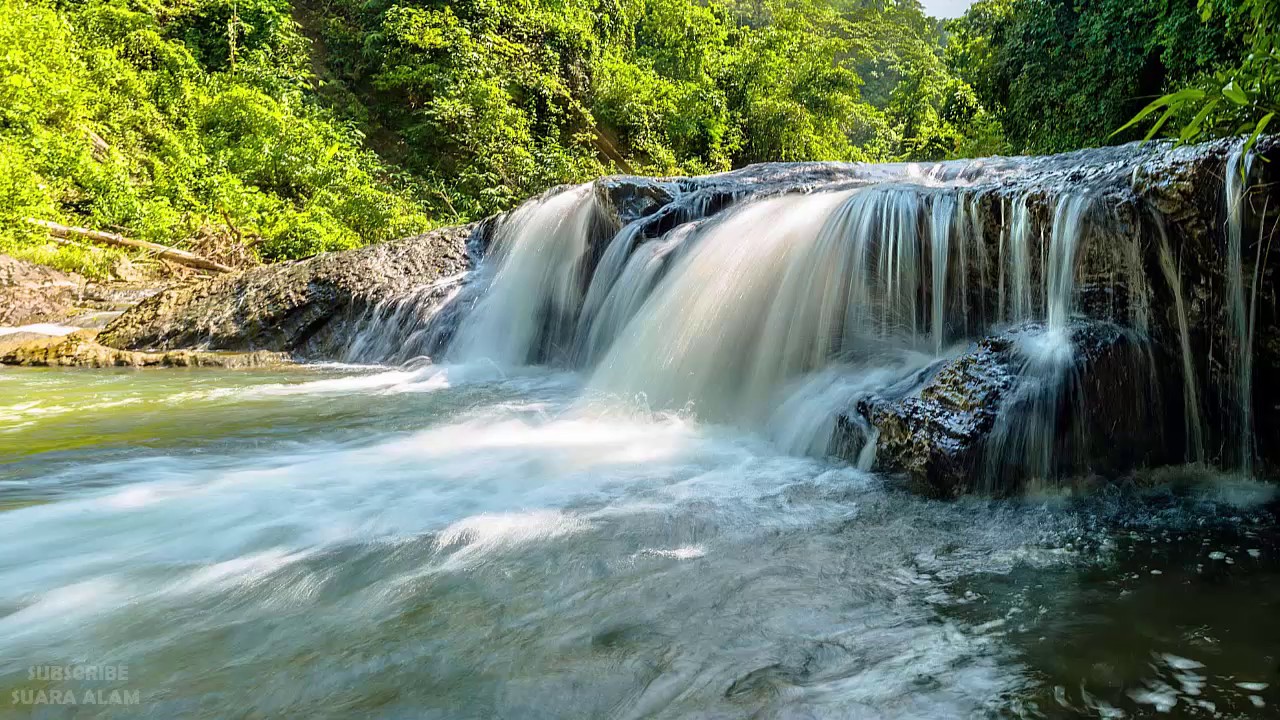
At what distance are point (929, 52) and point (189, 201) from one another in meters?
27.2

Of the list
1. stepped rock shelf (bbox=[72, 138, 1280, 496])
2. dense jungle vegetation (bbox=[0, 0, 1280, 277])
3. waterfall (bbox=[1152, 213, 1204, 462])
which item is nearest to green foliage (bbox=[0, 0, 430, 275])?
dense jungle vegetation (bbox=[0, 0, 1280, 277])

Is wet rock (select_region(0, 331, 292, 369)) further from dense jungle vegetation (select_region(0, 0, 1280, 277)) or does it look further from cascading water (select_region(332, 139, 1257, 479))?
dense jungle vegetation (select_region(0, 0, 1280, 277))

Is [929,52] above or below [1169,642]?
above

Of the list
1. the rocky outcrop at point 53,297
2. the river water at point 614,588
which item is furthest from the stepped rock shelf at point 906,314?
the rocky outcrop at point 53,297

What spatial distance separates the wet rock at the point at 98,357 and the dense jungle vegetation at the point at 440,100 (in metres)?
2.63

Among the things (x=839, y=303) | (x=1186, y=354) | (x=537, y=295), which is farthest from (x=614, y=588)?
(x=537, y=295)

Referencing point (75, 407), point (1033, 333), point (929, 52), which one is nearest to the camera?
point (1033, 333)

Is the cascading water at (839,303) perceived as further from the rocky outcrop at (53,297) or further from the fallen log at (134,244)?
the fallen log at (134,244)

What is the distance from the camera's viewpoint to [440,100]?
14.6m

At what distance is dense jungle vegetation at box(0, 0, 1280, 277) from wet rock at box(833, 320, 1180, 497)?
1.11 meters

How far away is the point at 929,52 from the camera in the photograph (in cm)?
2811

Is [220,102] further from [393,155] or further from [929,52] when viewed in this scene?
[929,52]

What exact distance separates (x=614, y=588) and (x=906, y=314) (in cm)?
305

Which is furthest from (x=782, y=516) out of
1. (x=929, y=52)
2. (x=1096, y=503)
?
(x=929, y=52)
